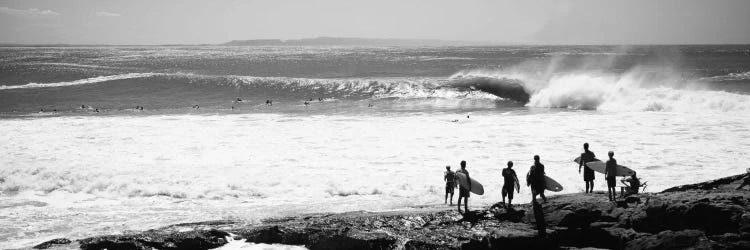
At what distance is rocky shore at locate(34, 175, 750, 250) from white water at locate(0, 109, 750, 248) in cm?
188

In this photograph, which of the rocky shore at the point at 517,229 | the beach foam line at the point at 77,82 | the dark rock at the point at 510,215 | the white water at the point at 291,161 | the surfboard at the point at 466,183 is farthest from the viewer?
the beach foam line at the point at 77,82

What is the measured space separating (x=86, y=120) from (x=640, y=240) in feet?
92.6

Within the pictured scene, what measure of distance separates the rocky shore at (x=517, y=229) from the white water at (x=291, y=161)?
6.15ft

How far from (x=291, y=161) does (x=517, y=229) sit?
9.89 metres

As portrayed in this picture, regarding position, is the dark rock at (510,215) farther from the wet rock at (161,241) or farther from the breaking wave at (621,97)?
the breaking wave at (621,97)

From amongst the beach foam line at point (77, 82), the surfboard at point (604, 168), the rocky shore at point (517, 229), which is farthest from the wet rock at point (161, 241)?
the beach foam line at point (77, 82)

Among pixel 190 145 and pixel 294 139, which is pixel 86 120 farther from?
pixel 294 139

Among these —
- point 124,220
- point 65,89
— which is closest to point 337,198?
point 124,220

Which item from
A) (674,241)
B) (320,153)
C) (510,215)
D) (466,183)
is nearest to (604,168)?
(510,215)

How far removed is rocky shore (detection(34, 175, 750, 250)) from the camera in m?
8.23

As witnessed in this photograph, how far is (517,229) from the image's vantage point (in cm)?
925

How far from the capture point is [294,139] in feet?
71.4

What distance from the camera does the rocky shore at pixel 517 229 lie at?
8234 mm

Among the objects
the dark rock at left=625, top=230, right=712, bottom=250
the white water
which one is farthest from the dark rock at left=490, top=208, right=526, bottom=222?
the white water
